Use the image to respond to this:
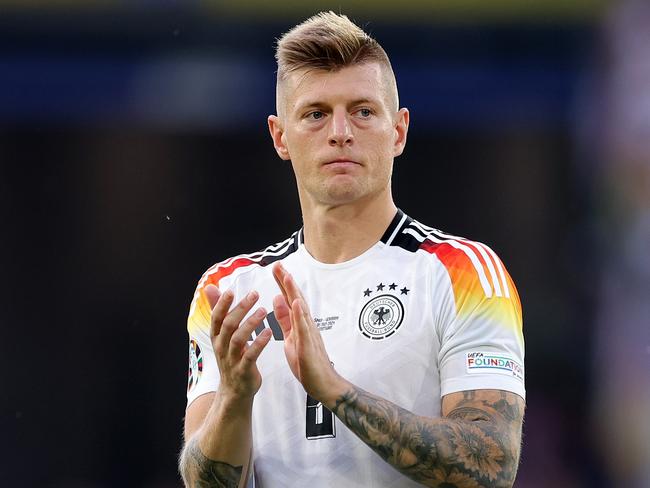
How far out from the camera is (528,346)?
31.3 feet

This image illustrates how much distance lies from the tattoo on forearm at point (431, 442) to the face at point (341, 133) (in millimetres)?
898

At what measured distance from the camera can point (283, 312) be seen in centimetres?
359

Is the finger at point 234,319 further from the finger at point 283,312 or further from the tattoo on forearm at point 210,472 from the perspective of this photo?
the tattoo on forearm at point 210,472

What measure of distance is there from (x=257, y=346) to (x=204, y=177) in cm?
642

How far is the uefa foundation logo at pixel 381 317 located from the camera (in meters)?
3.98

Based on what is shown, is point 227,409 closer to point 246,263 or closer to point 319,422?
point 319,422

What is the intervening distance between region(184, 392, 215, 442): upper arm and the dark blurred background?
5534 millimetres

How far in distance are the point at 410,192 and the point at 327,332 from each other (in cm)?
593

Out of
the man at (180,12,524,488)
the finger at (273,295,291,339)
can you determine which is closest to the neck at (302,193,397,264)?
the man at (180,12,524,488)

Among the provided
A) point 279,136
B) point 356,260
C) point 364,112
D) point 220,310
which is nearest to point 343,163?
point 364,112

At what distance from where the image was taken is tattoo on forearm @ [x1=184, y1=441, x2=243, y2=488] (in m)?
3.88

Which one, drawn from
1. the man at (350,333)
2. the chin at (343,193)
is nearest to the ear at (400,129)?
the man at (350,333)

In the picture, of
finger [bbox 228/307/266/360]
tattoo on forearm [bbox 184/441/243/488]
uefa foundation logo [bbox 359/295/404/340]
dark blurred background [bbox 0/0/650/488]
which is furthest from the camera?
dark blurred background [bbox 0/0/650/488]

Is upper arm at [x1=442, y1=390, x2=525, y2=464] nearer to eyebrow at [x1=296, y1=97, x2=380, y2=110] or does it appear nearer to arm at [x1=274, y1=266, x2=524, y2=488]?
arm at [x1=274, y1=266, x2=524, y2=488]
